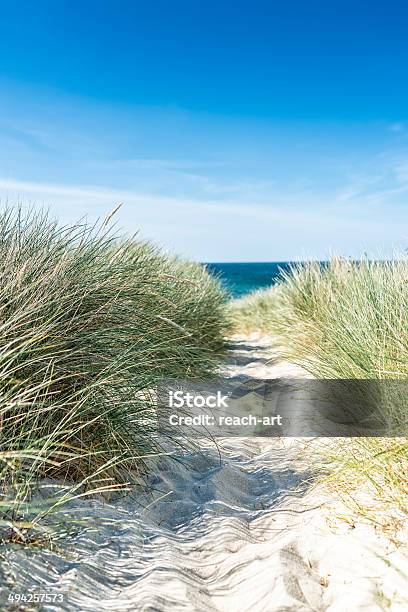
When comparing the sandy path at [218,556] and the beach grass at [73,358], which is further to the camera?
the beach grass at [73,358]

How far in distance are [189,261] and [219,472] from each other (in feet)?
17.2

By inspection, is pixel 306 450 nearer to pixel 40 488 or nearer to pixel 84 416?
pixel 84 416

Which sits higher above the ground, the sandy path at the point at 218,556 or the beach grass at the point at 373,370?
the beach grass at the point at 373,370

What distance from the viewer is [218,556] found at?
80.4 inches

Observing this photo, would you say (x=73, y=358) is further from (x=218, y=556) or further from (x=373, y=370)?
(x=373, y=370)

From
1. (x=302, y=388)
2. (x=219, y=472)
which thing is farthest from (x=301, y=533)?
(x=302, y=388)

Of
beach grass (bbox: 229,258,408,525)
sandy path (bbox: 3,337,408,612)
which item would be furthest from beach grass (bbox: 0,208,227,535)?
beach grass (bbox: 229,258,408,525)

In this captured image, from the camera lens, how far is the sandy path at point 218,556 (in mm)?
1687

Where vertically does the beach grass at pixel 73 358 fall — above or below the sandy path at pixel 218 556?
above

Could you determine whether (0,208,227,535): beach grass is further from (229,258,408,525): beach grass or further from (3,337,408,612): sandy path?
(229,258,408,525): beach grass

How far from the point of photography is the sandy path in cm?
169

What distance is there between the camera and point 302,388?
364 cm

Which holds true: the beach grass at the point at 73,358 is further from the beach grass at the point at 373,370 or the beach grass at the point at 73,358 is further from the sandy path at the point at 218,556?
the beach grass at the point at 373,370

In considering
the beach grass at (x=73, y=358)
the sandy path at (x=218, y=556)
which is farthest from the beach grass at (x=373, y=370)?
the beach grass at (x=73, y=358)
